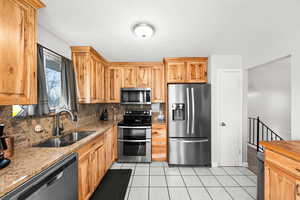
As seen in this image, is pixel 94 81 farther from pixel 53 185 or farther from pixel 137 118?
pixel 53 185

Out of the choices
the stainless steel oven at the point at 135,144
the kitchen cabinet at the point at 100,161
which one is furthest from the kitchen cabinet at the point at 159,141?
the kitchen cabinet at the point at 100,161

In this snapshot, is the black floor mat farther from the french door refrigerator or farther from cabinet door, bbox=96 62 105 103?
cabinet door, bbox=96 62 105 103

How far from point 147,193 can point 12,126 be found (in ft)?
6.43

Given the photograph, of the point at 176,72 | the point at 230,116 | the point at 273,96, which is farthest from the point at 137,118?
the point at 273,96

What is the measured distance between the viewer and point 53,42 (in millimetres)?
2178

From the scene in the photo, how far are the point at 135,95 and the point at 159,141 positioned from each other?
1244 mm

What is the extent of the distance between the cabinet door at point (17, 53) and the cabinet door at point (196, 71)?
2798 mm

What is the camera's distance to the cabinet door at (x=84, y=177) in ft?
5.65

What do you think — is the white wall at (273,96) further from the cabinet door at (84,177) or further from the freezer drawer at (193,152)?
the cabinet door at (84,177)

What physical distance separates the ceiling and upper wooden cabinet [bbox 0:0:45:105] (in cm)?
32

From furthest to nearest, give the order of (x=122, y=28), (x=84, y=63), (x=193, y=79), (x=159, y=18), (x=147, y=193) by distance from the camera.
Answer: (x=193, y=79) < (x=84, y=63) < (x=147, y=193) < (x=122, y=28) < (x=159, y=18)

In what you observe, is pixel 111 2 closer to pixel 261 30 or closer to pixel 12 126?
pixel 12 126

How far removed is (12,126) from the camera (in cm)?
148

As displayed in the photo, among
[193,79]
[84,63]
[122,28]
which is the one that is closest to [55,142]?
[84,63]
